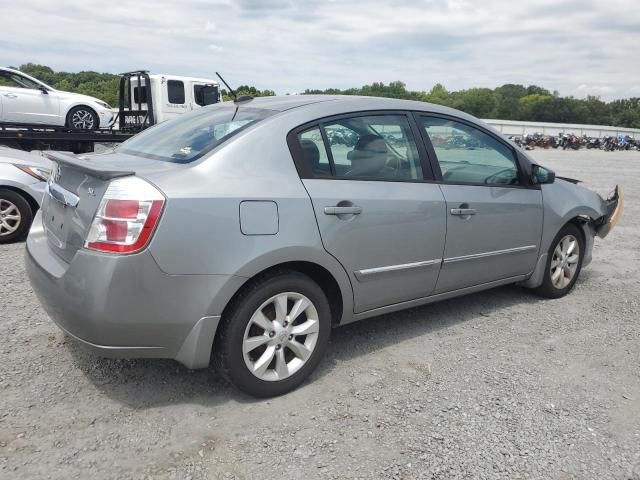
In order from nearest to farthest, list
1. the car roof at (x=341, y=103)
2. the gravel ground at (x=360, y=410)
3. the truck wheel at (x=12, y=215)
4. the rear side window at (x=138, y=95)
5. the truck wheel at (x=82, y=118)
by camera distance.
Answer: the gravel ground at (x=360, y=410), the car roof at (x=341, y=103), the truck wheel at (x=12, y=215), the truck wheel at (x=82, y=118), the rear side window at (x=138, y=95)

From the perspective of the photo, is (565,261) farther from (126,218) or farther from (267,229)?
(126,218)

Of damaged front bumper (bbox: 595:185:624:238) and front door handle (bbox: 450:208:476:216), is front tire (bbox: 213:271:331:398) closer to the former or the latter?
front door handle (bbox: 450:208:476:216)

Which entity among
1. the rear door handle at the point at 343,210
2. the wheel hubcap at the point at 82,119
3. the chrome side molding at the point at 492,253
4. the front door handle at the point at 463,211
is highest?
the wheel hubcap at the point at 82,119

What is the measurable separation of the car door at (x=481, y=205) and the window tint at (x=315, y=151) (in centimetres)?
88

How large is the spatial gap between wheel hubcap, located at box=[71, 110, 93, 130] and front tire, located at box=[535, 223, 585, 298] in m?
11.5

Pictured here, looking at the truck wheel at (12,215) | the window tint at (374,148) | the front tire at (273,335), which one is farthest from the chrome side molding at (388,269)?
the truck wheel at (12,215)

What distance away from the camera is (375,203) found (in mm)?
3227

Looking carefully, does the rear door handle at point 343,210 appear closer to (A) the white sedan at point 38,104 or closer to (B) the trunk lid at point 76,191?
(B) the trunk lid at point 76,191

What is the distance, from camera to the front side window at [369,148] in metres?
A: 3.18

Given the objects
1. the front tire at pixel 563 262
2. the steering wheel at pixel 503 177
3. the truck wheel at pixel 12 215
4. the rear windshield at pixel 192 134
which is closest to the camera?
the rear windshield at pixel 192 134

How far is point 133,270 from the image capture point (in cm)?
246

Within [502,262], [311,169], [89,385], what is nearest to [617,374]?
[502,262]

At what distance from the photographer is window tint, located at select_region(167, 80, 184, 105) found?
15.8 metres

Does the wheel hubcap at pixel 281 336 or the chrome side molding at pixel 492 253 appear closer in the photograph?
the wheel hubcap at pixel 281 336
